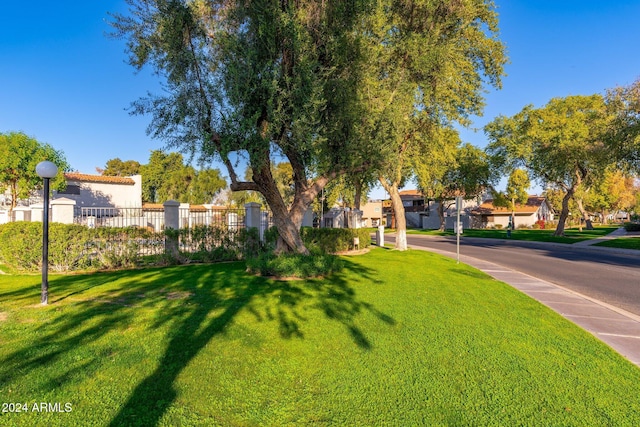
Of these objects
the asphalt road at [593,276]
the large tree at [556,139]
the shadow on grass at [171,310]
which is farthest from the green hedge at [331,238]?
the large tree at [556,139]

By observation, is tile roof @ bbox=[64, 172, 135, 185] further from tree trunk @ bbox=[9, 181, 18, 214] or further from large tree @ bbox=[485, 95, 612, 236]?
large tree @ bbox=[485, 95, 612, 236]

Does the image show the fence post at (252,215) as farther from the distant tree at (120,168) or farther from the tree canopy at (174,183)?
the distant tree at (120,168)

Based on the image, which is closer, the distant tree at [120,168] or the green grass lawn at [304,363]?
the green grass lawn at [304,363]

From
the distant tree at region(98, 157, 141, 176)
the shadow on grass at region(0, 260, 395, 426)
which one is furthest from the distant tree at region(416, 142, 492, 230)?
the distant tree at region(98, 157, 141, 176)

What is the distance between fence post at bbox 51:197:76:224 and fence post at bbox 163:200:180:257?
9.61 ft

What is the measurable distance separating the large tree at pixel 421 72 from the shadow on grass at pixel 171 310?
16.7 feet

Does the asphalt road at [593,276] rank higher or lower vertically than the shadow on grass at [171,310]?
lower

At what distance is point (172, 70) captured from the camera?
9141mm

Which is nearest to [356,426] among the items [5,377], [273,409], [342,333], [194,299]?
[273,409]

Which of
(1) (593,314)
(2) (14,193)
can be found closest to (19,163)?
(2) (14,193)

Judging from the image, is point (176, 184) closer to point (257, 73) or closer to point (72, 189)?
point (72, 189)

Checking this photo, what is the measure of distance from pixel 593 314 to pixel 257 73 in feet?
30.0

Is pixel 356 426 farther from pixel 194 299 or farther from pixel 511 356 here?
pixel 194 299

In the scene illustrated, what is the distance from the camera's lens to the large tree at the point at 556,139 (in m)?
27.9
